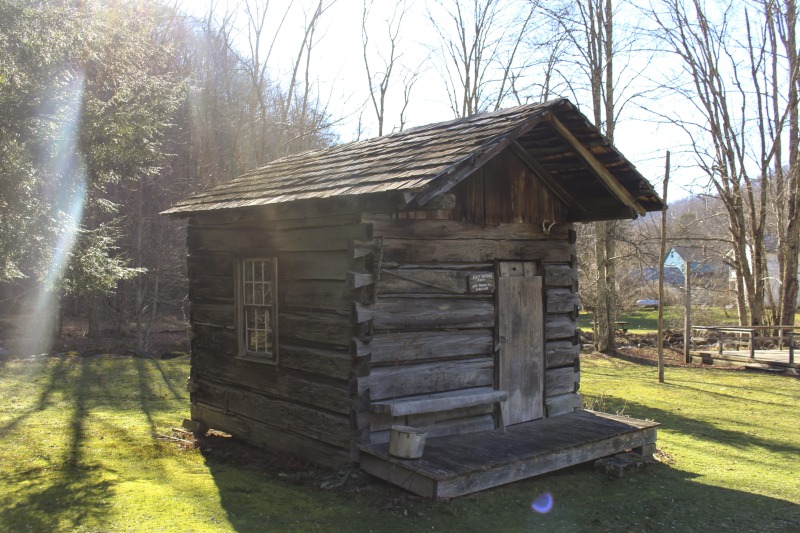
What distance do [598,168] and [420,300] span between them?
115 inches

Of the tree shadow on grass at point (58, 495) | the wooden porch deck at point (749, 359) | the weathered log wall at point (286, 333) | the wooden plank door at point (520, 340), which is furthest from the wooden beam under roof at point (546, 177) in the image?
the wooden porch deck at point (749, 359)

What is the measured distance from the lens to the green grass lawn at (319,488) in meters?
6.41

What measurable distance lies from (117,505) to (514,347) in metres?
5.17

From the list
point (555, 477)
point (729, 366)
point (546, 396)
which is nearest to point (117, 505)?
point (555, 477)

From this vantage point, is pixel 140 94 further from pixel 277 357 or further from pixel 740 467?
pixel 740 467

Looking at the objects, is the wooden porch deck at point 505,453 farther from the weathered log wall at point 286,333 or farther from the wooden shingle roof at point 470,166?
the wooden shingle roof at point 470,166

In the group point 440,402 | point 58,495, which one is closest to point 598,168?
point 440,402

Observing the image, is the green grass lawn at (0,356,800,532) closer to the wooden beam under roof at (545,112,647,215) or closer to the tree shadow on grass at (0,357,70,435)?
the tree shadow on grass at (0,357,70,435)

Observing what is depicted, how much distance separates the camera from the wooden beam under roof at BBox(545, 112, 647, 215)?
8031 mm

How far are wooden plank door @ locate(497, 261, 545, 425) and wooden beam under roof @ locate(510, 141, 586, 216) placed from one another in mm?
1120

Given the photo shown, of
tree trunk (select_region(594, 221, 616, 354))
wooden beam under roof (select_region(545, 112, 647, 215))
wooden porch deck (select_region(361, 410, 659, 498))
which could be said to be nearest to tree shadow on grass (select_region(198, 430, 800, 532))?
wooden porch deck (select_region(361, 410, 659, 498))

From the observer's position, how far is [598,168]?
8516mm

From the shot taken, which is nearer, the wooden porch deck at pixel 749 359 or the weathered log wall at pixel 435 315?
the weathered log wall at pixel 435 315

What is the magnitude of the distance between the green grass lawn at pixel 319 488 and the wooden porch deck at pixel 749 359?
20.6 feet
